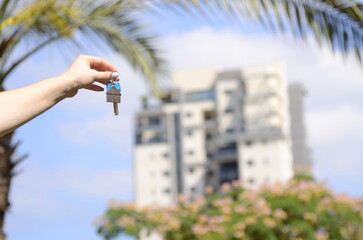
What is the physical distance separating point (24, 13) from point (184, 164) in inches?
2721

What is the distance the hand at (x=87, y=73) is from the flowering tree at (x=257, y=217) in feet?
55.8

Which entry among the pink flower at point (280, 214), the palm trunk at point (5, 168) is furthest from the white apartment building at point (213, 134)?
the palm trunk at point (5, 168)

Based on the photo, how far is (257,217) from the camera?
1970 cm

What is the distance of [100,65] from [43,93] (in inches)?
10.2

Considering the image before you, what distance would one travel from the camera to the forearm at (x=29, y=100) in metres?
2.14

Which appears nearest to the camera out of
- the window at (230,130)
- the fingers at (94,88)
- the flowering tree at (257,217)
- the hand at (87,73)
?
Result: the hand at (87,73)

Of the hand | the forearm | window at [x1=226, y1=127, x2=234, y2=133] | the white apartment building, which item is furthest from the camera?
window at [x1=226, y1=127, x2=234, y2=133]

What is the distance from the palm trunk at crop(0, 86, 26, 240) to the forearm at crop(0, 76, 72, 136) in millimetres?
6064

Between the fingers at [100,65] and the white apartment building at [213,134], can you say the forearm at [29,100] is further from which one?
the white apartment building at [213,134]

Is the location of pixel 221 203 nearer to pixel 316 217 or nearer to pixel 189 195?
pixel 316 217

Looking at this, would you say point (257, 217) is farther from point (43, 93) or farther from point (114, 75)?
point (43, 93)

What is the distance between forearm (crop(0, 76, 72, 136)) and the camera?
214 centimetres

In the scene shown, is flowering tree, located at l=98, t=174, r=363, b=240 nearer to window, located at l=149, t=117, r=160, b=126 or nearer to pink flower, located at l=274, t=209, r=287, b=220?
pink flower, located at l=274, t=209, r=287, b=220

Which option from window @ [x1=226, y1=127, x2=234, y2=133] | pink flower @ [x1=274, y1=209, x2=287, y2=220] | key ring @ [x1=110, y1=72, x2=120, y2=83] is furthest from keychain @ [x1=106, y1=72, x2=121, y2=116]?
window @ [x1=226, y1=127, x2=234, y2=133]
